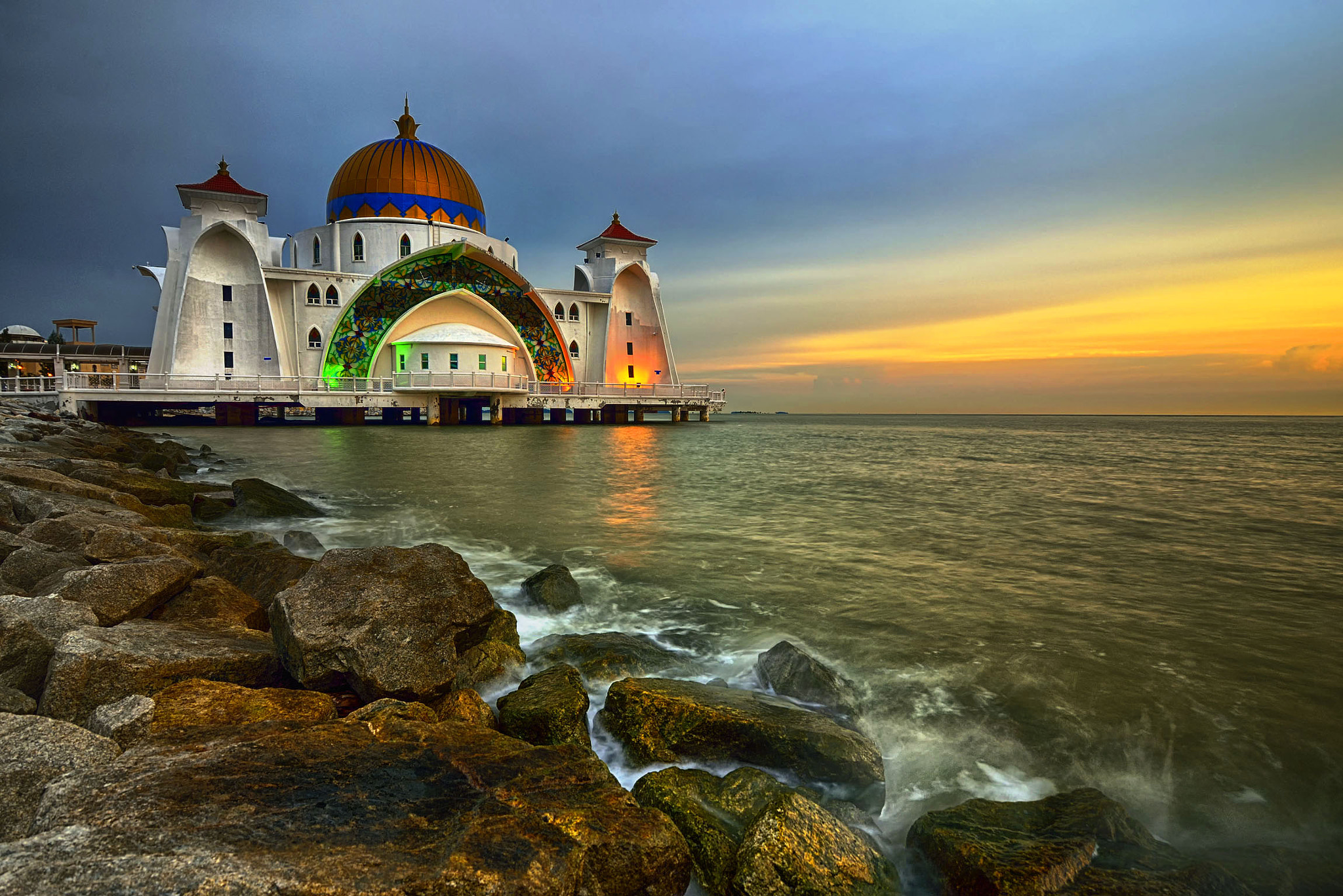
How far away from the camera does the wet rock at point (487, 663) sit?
491 centimetres

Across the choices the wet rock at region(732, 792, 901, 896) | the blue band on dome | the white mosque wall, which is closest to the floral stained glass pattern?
the white mosque wall

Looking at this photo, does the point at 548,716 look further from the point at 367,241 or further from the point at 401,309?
the point at 367,241

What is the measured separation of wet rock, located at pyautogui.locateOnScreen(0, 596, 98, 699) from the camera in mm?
3705

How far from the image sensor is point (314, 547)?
908cm

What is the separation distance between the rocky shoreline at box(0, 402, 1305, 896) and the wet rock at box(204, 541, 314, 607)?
0.41 meters

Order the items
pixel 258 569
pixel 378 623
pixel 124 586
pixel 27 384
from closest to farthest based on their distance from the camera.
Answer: pixel 378 623
pixel 124 586
pixel 258 569
pixel 27 384

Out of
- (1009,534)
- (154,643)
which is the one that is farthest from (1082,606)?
(154,643)

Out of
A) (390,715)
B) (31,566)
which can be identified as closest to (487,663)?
(390,715)

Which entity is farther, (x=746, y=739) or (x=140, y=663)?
(x=746, y=739)

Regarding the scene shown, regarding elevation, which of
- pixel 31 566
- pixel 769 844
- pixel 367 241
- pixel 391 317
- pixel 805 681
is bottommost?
pixel 805 681

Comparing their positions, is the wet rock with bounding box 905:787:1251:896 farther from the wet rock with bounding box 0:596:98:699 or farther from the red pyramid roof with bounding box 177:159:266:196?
the red pyramid roof with bounding box 177:159:266:196

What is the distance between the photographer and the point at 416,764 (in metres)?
2.94

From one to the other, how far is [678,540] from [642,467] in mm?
11029

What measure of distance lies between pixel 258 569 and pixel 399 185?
4770 cm
